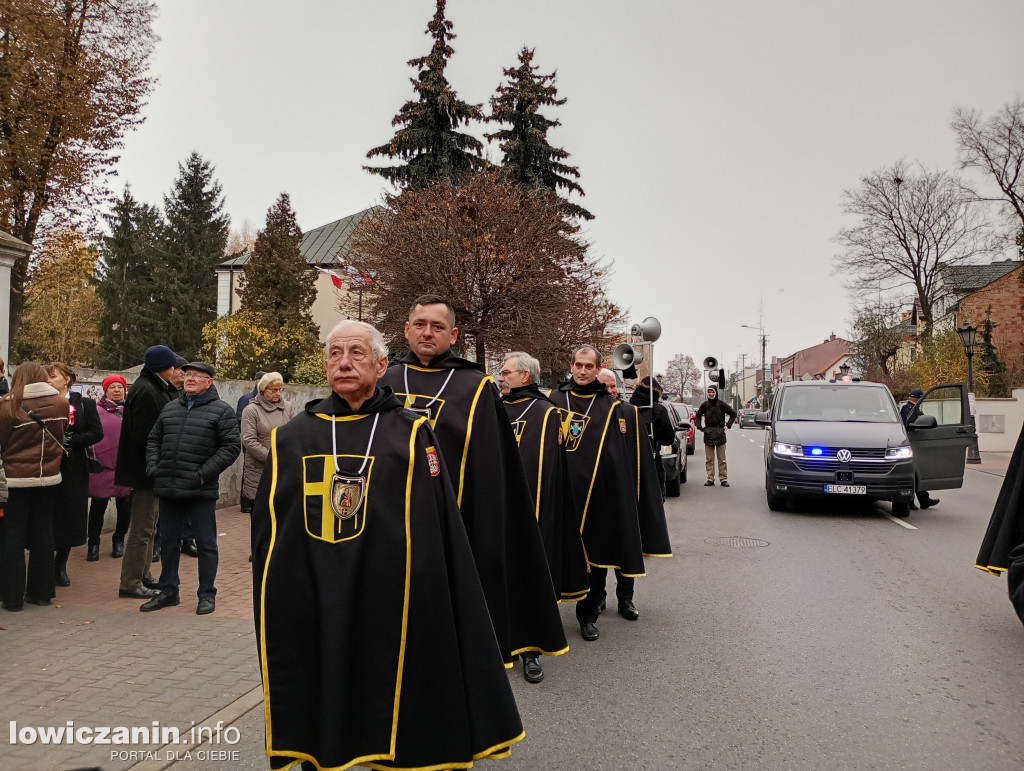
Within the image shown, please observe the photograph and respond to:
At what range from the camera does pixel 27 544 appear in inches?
253

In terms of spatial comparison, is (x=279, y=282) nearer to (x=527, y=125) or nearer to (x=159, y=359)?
(x=527, y=125)

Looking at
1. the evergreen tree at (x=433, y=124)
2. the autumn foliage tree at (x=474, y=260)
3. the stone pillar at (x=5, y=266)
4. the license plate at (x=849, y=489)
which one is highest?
the evergreen tree at (x=433, y=124)

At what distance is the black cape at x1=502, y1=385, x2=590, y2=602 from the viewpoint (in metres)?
5.12

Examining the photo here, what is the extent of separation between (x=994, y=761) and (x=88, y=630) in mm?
5445

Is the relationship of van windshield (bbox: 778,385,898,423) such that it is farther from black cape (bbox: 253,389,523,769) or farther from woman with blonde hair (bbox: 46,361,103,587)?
black cape (bbox: 253,389,523,769)

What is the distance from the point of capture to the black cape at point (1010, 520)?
16.8ft

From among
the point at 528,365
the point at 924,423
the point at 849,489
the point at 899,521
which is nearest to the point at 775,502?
the point at 849,489

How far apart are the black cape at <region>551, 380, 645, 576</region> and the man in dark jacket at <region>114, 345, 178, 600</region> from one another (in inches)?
134

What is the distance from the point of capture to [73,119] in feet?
65.2

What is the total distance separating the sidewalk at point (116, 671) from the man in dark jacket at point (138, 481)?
219 millimetres

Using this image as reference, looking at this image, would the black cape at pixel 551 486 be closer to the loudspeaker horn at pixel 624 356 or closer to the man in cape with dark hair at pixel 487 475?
the man in cape with dark hair at pixel 487 475

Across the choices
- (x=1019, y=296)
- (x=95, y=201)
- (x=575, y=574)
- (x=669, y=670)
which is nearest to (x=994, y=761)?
(x=669, y=670)

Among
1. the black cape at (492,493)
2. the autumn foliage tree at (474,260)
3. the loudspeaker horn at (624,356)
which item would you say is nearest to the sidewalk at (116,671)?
the black cape at (492,493)

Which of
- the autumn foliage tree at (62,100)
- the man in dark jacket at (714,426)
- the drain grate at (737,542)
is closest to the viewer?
the drain grate at (737,542)
